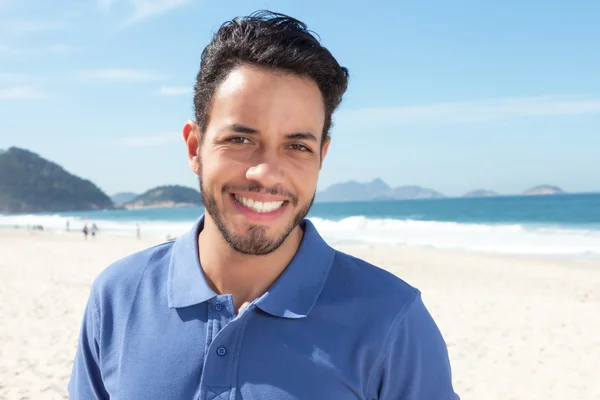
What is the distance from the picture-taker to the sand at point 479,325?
6598 millimetres

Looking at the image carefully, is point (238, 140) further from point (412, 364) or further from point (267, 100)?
point (412, 364)

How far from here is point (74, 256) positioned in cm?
2158

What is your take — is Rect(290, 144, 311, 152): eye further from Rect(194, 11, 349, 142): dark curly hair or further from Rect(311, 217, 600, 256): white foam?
Rect(311, 217, 600, 256): white foam

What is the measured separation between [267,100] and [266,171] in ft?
0.63

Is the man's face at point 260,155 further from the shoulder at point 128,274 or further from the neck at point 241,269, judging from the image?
the shoulder at point 128,274

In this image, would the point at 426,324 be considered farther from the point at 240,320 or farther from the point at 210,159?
the point at 210,159

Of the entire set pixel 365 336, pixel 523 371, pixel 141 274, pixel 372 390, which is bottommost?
pixel 523 371

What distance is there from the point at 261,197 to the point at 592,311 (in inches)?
433

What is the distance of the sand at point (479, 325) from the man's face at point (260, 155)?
17.5 ft

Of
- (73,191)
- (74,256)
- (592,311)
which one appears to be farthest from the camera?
(73,191)

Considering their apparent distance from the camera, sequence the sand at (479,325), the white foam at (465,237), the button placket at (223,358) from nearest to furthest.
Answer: the button placket at (223,358) → the sand at (479,325) → the white foam at (465,237)

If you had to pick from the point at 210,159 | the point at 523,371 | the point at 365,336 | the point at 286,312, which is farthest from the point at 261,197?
the point at 523,371

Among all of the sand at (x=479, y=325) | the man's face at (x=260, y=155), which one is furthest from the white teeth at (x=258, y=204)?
the sand at (x=479, y=325)

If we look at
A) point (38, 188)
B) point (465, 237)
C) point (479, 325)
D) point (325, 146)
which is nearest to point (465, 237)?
point (465, 237)
